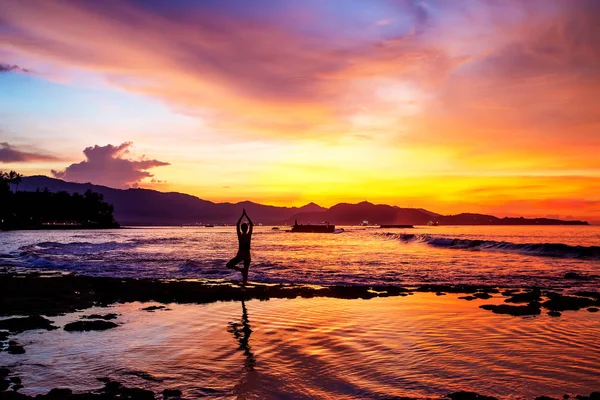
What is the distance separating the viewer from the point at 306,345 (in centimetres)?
995

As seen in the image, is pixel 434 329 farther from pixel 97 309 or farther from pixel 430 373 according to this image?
pixel 97 309

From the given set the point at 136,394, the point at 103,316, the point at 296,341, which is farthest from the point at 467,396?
the point at 103,316

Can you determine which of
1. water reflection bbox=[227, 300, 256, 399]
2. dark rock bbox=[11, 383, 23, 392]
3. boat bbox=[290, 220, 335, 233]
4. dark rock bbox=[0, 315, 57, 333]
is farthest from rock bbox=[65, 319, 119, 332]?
boat bbox=[290, 220, 335, 233]

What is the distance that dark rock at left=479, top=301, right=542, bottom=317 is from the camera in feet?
46.1

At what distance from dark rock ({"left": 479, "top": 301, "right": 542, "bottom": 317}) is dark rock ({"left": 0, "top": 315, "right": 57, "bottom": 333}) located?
13696 millimetres

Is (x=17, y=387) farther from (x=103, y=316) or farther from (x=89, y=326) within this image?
(x=103, y=316)

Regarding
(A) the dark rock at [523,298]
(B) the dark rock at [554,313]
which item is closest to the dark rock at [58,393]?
(B) the dark rock at [554,313]

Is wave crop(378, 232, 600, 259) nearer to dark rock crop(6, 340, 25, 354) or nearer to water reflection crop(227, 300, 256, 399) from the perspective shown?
water reflection crop(227, 300, 256, 399)

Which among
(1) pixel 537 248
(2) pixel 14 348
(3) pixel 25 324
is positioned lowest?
(3) pixel 25 324

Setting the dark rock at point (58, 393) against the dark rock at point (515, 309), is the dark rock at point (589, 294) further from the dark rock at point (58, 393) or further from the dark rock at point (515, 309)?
the dark rock at point (58, 393)

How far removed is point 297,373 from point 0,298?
14.2 m

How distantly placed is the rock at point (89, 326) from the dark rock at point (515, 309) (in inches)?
474

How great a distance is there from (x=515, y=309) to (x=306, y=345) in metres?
8.44

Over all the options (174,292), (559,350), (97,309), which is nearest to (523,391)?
(559,350)
